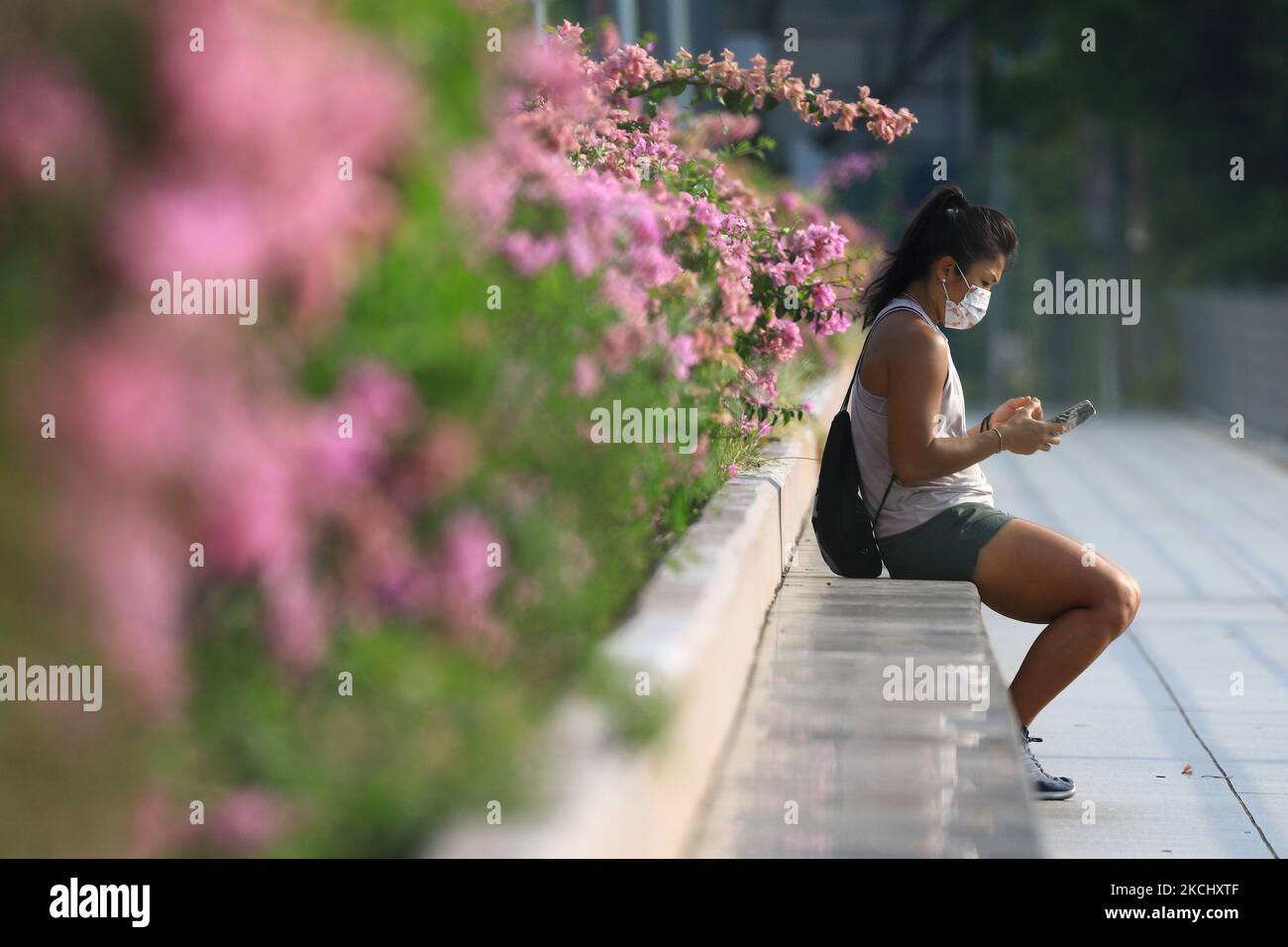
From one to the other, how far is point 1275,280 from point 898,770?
21330 mm

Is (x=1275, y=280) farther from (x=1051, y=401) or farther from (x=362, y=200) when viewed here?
(x=362, y=200)

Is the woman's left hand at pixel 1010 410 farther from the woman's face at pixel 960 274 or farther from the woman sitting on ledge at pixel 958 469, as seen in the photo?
the woman's face at pixel 960 274

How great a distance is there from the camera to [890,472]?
5.16m

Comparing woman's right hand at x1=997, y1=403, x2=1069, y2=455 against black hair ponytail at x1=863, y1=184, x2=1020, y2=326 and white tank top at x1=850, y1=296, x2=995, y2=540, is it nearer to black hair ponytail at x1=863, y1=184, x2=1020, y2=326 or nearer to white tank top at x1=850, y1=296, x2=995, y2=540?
white tank top at x1=850, y1=296, x2=995, y2=540

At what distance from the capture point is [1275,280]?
22969 mm

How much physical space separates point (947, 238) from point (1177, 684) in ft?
8.00

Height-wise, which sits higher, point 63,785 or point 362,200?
point 362,200

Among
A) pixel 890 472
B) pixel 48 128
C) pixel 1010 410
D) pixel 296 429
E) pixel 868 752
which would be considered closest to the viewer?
pixel 48 128

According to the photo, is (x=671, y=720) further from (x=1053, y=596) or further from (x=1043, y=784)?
(x=1043, y=784)

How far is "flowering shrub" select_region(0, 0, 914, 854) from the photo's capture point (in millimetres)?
1746

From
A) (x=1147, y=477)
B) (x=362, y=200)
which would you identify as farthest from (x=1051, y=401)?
(x=362, y=200)

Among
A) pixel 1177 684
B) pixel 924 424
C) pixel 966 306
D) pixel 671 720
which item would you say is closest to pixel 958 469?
pixel 924 424

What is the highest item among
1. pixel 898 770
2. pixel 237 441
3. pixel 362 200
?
pixel 362 200

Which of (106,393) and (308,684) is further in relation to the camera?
(308,684)
